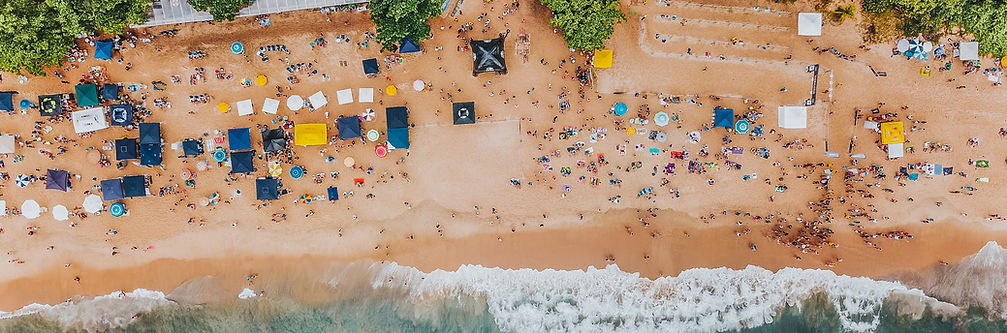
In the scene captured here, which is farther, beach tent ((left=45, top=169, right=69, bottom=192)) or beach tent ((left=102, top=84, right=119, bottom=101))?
beach tent ((left=45, top=169, right=69, bottom=192))

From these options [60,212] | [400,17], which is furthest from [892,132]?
[60,212]

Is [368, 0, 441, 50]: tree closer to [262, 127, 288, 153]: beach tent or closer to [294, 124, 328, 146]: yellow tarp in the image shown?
[294, 124, 328, 146]: yellow tarp

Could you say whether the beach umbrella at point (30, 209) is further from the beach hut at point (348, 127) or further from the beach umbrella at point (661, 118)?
the beach umbrella at point (661, 118)

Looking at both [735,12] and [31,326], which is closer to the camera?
[735,12]

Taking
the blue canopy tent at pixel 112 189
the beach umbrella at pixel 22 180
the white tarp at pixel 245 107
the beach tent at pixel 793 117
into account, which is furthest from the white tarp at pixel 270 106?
the beach tent at pixel 793 117

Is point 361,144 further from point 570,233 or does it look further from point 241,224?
point 570,233

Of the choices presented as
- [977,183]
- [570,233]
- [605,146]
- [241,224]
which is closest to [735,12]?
[605,146]

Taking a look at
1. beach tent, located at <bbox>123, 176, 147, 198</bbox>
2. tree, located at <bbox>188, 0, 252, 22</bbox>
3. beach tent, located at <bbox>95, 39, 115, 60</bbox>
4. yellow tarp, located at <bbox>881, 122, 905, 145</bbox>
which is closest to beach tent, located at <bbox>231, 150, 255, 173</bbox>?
beach tent, located at <bbox>123, 176, 147, 198</bbox>

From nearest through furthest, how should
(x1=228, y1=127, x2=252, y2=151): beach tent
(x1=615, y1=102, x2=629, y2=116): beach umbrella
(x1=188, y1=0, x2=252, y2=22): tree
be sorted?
(x1=188, y1=0, x2=252, y2=22): tree, (x1=228, y1=127, x2=252, y2=151): beach tent, (x1=615, y1=102, x2=629, y2=116): beach umbrella
